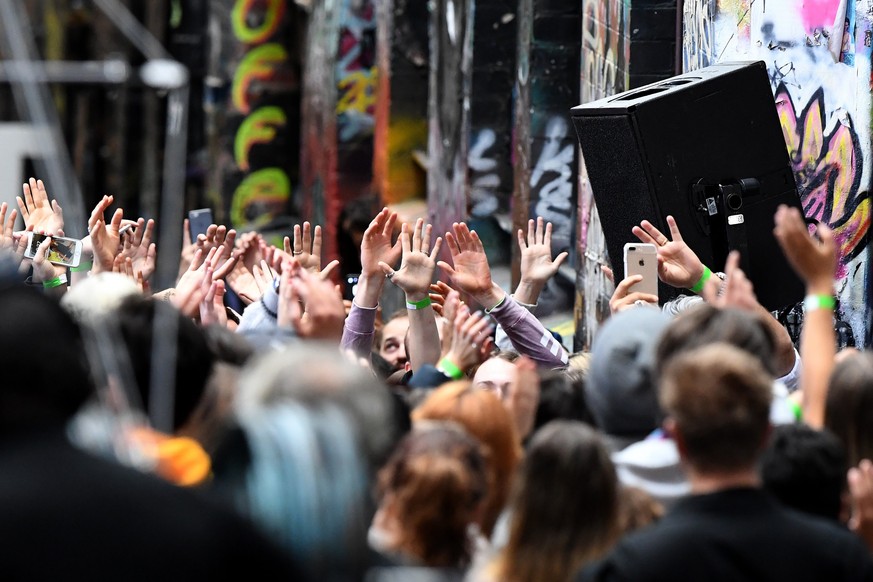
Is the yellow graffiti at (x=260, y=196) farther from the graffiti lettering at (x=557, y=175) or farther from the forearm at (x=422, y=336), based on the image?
the forearm at (x=422, y=336)

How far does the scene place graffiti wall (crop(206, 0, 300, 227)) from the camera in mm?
17516

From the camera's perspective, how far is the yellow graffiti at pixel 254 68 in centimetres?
1773

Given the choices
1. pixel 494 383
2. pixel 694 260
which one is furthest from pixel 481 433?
pixel 694 260

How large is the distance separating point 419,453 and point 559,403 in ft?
3.13

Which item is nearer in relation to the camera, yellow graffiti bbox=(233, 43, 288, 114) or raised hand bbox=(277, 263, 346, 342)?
raised hand bbox=(277, 263, 346, 342)

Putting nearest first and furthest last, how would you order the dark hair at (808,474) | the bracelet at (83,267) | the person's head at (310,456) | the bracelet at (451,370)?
the person's head at (310,456)
the dark hair at (808,474)
the bracelet at (451,370)
the bracelet at (83,267)

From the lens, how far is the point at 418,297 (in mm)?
5438

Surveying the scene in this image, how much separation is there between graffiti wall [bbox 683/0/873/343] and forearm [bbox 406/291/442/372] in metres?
2.43

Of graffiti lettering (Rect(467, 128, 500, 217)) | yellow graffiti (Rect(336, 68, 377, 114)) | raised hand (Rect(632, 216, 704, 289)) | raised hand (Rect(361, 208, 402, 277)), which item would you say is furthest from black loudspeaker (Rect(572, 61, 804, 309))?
yellow graffiti (Rect(336, 68, 377, 114))

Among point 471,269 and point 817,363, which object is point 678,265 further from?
point 817,363

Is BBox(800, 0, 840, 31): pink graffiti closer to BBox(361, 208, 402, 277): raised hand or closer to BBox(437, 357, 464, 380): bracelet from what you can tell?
BBox(361, 208, 402, 277): raised hand

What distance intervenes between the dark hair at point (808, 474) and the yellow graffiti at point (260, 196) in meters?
14.3

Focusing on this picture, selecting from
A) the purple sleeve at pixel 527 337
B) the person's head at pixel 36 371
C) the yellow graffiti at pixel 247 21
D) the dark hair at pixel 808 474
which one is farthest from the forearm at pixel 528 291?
the yellow graffiti at pixel 247 21

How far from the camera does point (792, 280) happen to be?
645cm
